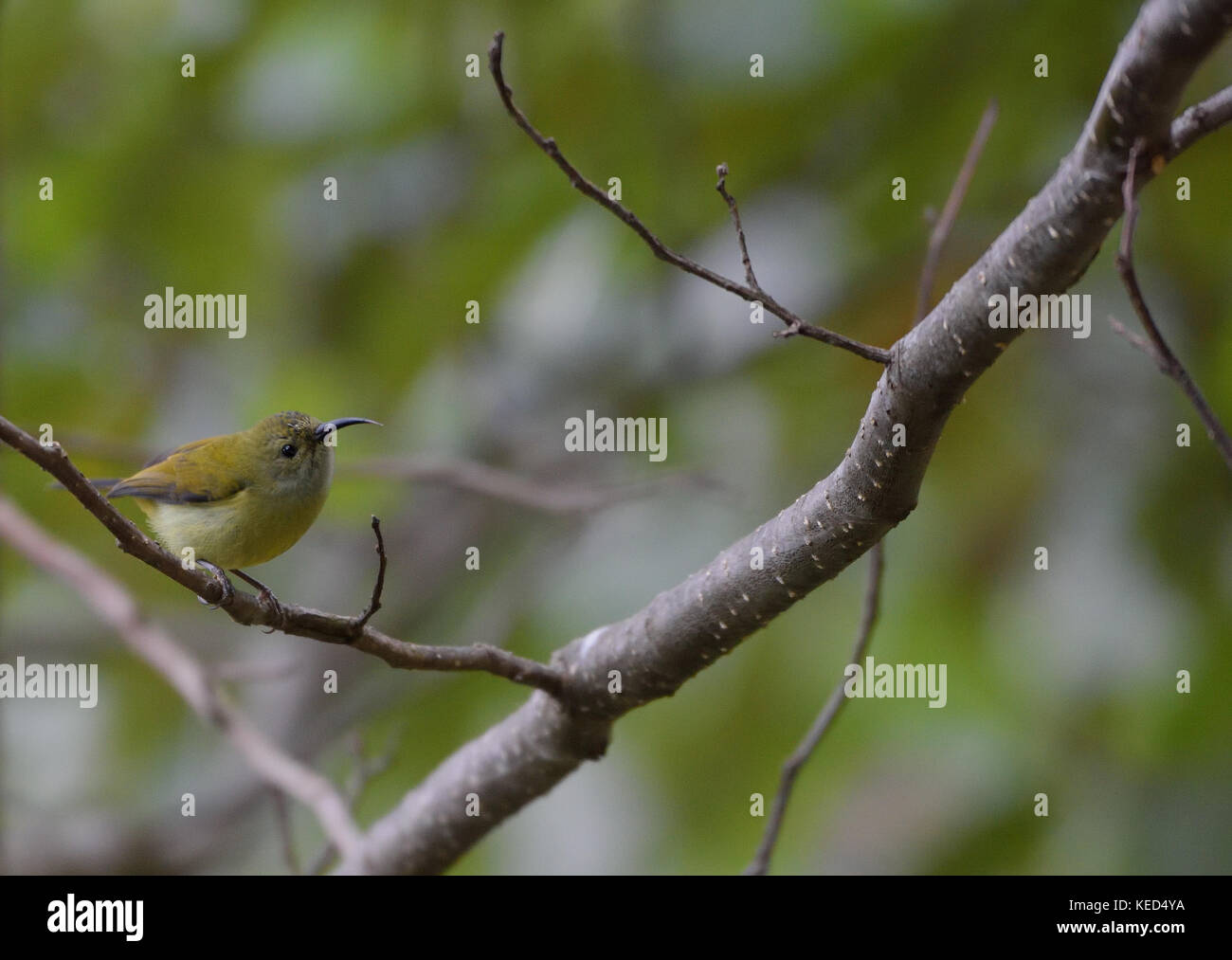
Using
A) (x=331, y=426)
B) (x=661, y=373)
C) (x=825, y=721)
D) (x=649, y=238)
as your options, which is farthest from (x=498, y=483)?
(x=649, y=238)

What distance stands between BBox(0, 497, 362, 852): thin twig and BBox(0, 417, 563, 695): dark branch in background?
115 centimetres

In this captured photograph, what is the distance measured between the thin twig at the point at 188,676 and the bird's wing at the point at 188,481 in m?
0.67

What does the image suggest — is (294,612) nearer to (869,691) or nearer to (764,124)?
(869,691)

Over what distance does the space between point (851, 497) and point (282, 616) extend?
0.89 metres

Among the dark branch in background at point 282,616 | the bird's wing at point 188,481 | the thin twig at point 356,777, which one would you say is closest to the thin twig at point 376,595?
the dark branch in background at point 282,616

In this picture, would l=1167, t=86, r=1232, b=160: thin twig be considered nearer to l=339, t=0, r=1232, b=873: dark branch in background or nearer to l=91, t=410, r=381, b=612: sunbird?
l=339, t=0, r=1232, b=873: dark branch in background

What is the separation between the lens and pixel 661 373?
14.2ft

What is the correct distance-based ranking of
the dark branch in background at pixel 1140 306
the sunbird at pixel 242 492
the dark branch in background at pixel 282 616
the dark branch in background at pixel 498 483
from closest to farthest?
1. the dark branch in background at pixel 1140 306
2. the dark branch in background at pixel 282 616
3. the sunbird at pixel 242 492
4. the dark branch in background at pixel 498 483

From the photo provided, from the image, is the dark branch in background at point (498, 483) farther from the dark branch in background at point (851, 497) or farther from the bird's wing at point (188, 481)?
the dark branch in background at point (851, 497)

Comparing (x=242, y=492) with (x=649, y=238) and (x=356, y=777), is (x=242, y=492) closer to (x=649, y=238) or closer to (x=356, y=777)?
(x=356, y=777)

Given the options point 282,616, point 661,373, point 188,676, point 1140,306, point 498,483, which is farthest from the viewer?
point 661,373

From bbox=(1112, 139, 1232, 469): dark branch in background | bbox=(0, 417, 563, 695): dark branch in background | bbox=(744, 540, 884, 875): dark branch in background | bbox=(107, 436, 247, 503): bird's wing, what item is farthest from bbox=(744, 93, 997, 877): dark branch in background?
bbox=(107, 436, 247, 503): bird's wing

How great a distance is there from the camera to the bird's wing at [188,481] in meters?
3.33
